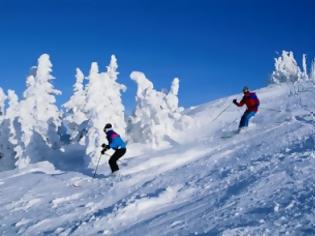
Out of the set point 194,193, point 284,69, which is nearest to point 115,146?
point 194,193

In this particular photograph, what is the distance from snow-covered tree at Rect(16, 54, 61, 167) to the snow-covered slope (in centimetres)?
1478

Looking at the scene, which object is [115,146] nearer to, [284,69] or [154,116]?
[154,116]

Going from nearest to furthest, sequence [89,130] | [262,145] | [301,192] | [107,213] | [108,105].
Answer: [301,192], [107,213], [262,145], [89,130], [108,105]

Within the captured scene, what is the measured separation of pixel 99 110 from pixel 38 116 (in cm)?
1115

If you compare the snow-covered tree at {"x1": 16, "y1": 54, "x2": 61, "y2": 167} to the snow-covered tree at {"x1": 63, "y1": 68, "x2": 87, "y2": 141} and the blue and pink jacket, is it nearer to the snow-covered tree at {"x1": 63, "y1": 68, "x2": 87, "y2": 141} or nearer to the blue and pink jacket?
the snow-covered tree at {"x1": 63, "y1": 68, "x2": 87, "y2": 141}

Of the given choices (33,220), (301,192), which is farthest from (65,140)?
(301,192)

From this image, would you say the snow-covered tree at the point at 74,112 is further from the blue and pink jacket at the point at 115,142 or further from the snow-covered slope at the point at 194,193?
the blue and pink jacket at the point at 115,142

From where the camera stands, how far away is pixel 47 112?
38.6m

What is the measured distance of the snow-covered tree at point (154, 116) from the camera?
2703 cm

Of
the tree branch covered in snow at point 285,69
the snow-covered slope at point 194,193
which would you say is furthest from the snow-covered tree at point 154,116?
the tree branch covered in snow at point 285,69

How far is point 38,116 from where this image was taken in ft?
124

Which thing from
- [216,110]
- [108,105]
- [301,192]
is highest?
[108,105]

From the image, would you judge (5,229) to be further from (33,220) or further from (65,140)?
(65,140)

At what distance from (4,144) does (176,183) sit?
31612 millimetres
